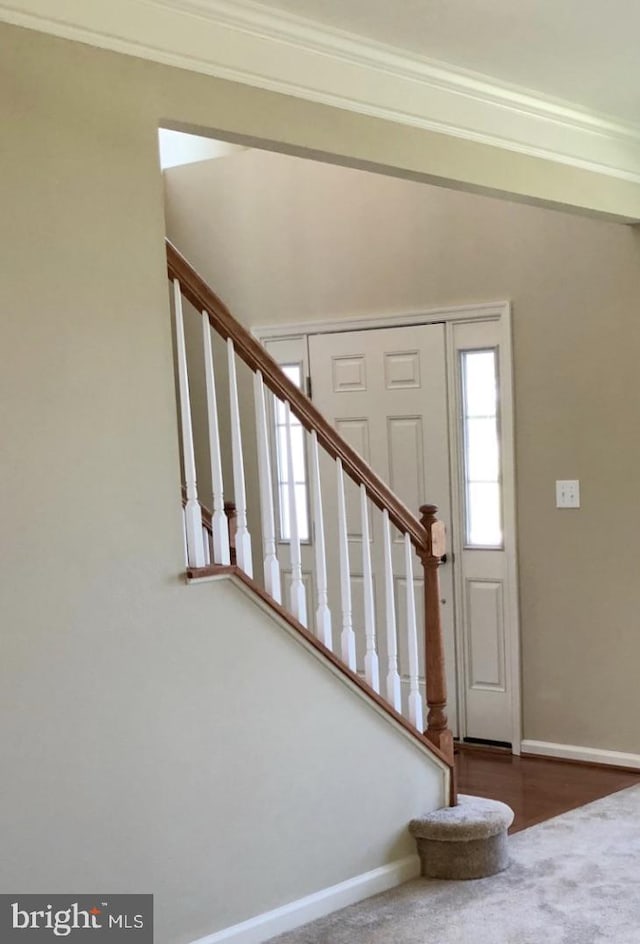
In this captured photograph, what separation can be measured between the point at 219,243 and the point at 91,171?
2.74m

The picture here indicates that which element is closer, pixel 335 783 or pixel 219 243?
pixel 335 783

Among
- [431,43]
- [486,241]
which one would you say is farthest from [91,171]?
[486,241]

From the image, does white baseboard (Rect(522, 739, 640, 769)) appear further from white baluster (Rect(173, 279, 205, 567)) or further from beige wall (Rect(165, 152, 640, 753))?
white baluster (Rect(173, 279, 205, 567))

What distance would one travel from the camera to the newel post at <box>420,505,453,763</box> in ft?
10.6

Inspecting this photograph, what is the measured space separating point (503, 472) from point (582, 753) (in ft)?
4.02

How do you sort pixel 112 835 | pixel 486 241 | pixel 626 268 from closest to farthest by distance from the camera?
pixel 112 835
pixel 626 268
pixel 486 241

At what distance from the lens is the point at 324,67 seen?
2.71 meters

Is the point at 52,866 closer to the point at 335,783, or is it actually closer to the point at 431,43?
the point at 335,783

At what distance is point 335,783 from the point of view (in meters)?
2.88

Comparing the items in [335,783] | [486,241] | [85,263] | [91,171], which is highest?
[486,241]

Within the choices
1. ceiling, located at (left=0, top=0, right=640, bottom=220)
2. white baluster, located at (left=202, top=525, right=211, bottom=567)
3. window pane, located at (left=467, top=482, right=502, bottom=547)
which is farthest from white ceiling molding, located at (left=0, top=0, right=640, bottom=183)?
window pane, located at (left=467, top=482, right=502, bottom=547)

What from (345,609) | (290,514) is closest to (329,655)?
(345,609)

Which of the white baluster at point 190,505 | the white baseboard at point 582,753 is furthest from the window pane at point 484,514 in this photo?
the white baluster at point 190,505

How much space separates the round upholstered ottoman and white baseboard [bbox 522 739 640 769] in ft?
3.91
